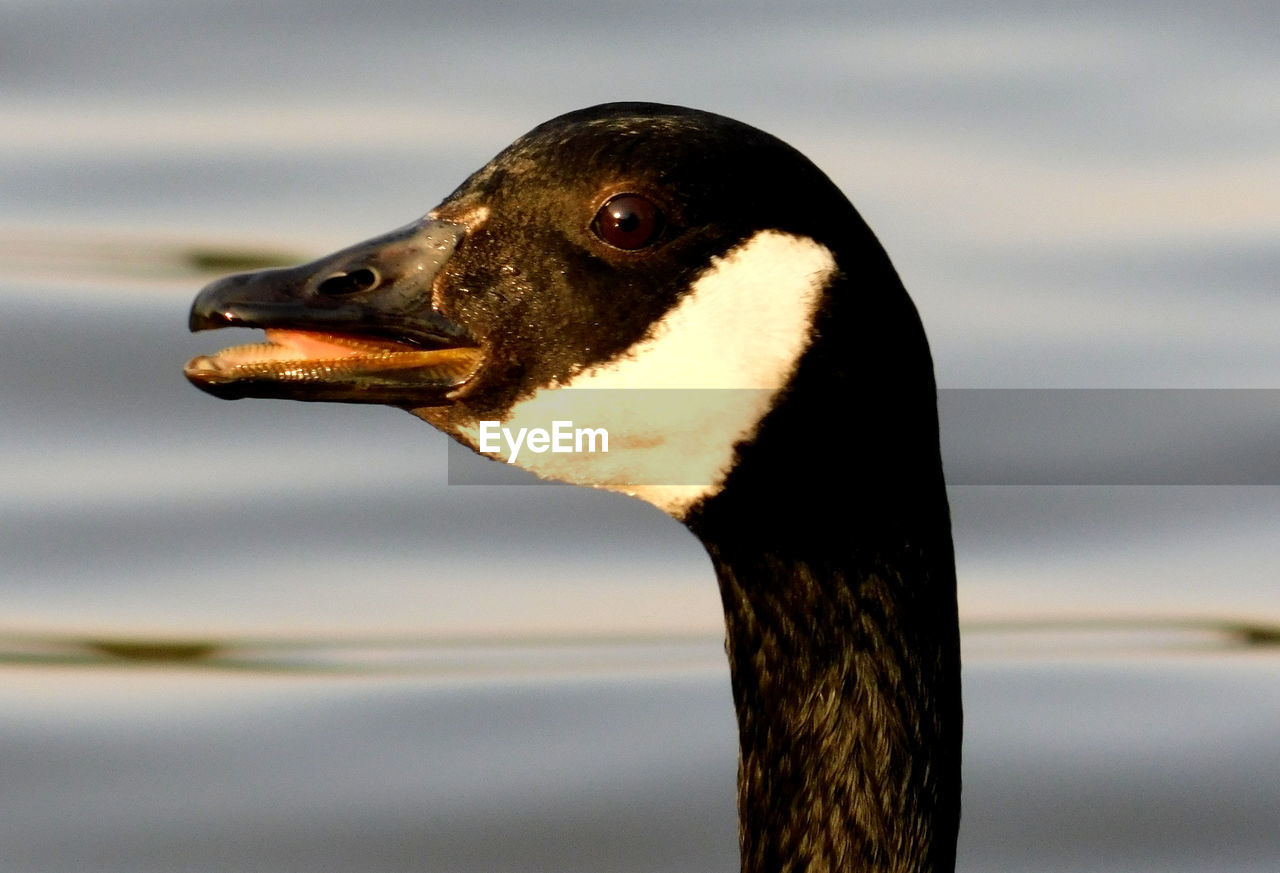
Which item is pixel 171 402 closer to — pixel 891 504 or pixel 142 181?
pixel 142 181

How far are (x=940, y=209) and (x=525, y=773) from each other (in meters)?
2.99

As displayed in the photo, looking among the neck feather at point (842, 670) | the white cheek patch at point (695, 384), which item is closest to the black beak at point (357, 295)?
the white cheek patch at point (695, 384)

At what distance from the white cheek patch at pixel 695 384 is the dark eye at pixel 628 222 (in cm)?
11

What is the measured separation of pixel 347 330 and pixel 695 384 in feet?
1.81

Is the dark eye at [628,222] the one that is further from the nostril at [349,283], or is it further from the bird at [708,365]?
the nostril at [349,283]

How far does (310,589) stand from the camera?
652 centimetres

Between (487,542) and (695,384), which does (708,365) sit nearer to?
(695,384)

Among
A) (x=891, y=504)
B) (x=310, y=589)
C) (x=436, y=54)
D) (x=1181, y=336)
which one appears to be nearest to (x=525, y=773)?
(x=310, y=589)

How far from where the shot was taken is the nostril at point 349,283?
3.64 metres

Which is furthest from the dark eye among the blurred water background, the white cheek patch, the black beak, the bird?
the blurred water background

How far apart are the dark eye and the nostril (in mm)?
368

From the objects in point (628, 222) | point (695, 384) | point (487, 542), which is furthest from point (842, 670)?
A: point (487, 542)

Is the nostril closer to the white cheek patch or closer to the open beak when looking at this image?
the open beak

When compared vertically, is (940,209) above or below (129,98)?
below
